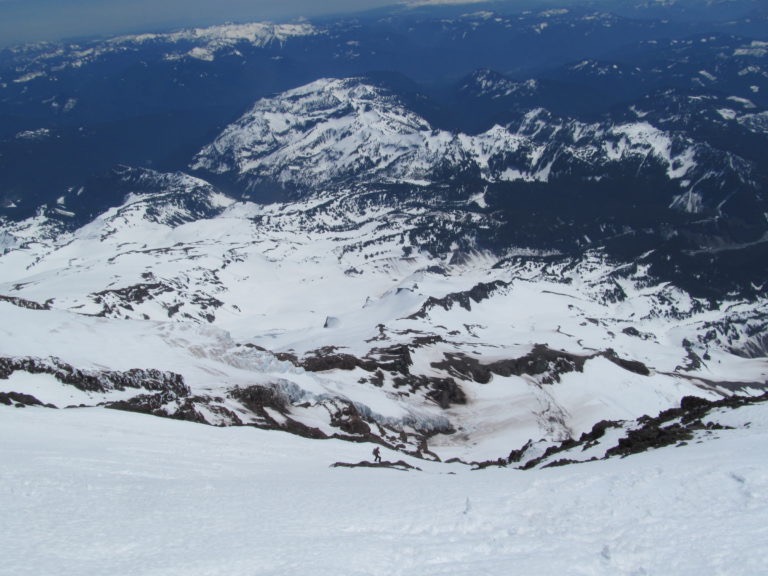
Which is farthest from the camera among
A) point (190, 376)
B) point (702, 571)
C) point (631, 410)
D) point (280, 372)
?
point (631, 410)

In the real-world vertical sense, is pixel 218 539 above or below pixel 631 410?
above

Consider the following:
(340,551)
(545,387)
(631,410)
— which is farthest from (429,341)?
(340,551)

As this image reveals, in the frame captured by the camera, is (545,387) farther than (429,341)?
No

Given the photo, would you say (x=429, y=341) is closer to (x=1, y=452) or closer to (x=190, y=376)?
(x=190, y=376)

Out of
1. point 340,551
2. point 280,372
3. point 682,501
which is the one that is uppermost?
point 340,551

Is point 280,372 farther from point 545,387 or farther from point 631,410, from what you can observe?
point 631,410

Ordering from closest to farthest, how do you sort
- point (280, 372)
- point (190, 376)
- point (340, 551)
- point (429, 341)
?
point (340, 551)
point (190, 376)
point (280, 372)
point (429, 341)
